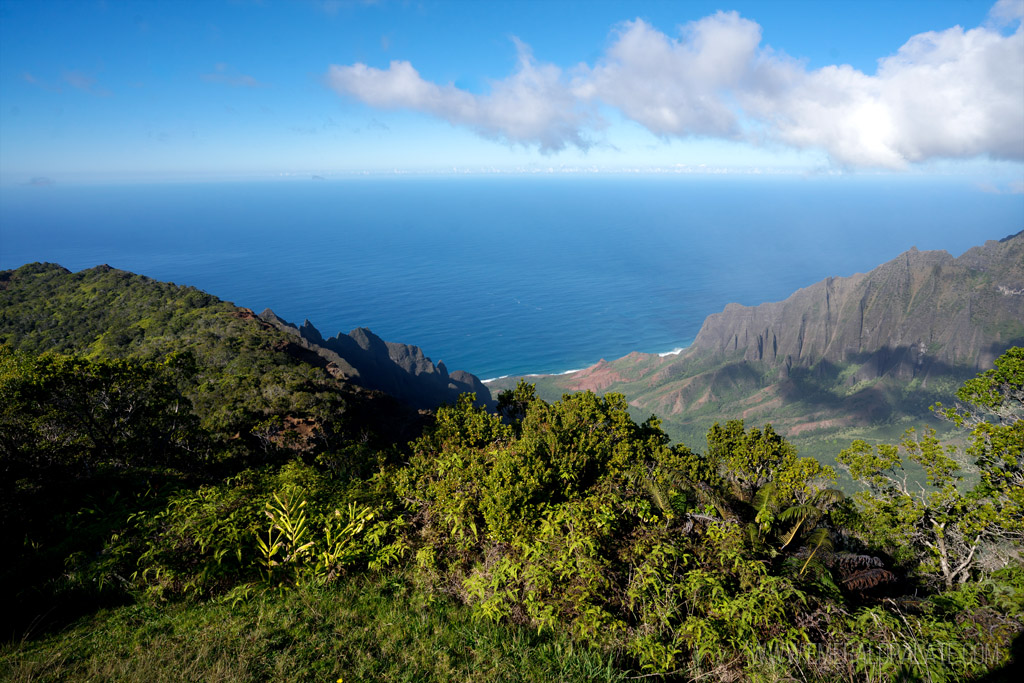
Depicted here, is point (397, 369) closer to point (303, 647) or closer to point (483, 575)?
point (483, 575)

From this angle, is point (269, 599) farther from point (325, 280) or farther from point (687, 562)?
point (325, 280)

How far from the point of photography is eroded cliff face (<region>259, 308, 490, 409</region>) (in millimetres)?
67188

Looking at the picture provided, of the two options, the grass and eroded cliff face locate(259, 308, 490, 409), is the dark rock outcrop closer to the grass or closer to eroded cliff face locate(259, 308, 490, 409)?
eroded cliff face locate(259, 308, 490, 409)

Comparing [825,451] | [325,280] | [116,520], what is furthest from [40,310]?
[325,280]

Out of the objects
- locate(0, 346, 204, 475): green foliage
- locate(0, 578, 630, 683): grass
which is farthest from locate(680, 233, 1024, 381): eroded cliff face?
locate(0, 578, 630, 683): grass

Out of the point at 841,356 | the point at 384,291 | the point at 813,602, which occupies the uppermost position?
the point at 813,602

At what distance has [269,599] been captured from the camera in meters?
5.89

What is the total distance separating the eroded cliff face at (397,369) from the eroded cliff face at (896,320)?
78176mm

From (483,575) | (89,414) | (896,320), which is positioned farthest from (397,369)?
(896,320)

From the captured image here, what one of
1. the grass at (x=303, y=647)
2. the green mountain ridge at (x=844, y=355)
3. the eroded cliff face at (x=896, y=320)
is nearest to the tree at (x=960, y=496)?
the grass at (x=303, y=647)

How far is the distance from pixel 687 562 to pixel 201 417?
19.4m

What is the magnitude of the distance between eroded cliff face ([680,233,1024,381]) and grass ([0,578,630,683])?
454 ft

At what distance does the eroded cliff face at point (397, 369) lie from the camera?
67188 mm

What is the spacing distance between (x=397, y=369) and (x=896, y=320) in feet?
438
